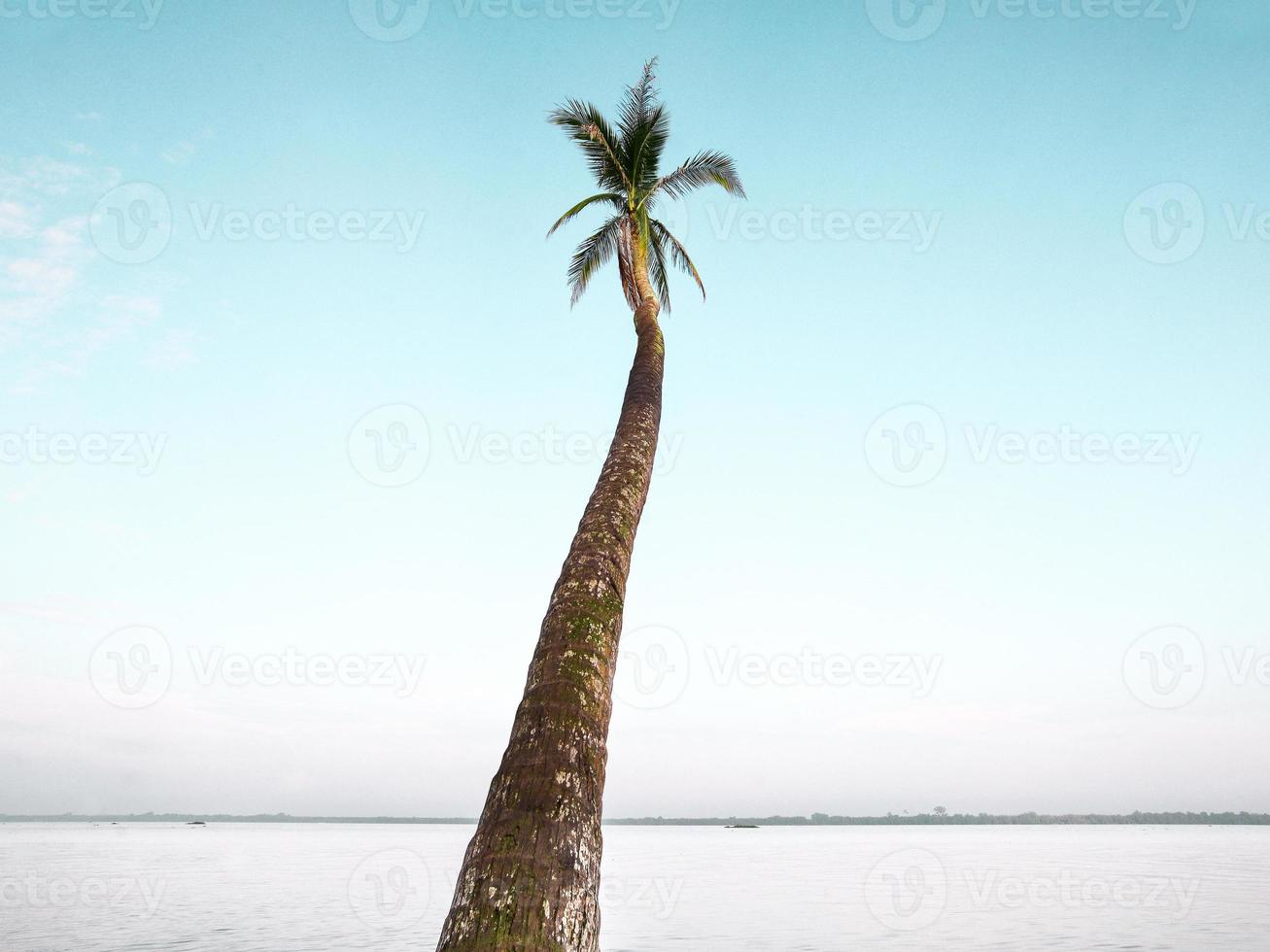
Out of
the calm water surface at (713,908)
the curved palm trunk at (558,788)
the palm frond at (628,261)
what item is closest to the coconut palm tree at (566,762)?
the curved palm trunk at (558,788)

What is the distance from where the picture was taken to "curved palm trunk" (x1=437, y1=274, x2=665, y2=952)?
4449 mm

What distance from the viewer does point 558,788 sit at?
5070 mm

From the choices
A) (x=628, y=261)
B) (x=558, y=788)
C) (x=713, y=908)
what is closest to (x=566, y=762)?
(x=558, y=788)

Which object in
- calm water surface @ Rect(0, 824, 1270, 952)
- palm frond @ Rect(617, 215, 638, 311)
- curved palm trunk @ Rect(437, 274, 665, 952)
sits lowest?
calm water surface @ Rect(0, 824, 1270, 952)

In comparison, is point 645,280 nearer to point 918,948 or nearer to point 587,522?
point 587,522

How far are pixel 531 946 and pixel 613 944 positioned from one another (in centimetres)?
2057

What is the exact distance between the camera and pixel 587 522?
296 inches

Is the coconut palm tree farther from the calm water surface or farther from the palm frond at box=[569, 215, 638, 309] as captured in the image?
the calm water surface

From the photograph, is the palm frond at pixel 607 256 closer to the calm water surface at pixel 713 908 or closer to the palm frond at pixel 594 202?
the palm frond at pixel 594 202

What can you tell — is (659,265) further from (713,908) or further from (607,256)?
(713,908)

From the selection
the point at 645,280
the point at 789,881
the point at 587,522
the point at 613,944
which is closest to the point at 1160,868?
the point at 789,881

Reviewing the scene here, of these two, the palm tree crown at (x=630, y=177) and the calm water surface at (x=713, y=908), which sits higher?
the palm tree crown at (x=630, y=177)

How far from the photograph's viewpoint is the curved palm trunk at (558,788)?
14.6 feet

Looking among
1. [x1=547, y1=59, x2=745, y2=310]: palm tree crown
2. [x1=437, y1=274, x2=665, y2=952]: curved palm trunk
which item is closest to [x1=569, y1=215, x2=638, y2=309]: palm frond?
[x1=547, y1=59, x2=745, y2=310]: palm tree crown
